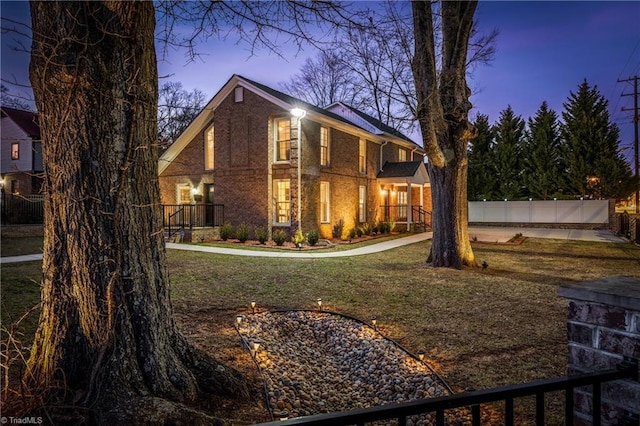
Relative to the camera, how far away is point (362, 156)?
67.7 feet

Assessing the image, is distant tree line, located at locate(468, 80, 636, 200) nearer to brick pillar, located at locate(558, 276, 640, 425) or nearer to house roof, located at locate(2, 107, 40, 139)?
brick pillar, located at locate(558, 276, 640, 425)

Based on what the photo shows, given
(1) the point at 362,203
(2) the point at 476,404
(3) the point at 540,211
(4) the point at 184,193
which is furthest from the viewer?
(3) the point at 540,211

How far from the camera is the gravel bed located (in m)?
3.43

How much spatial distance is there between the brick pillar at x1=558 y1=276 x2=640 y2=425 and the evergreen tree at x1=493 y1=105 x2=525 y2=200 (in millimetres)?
30647

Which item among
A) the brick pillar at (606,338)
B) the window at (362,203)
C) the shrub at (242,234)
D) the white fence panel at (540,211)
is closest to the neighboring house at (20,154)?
the shrub at (242,234)

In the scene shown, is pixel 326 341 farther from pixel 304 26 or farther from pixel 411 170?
pixel 411 170

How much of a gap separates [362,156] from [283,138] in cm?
556

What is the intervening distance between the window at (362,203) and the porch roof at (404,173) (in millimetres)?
1634

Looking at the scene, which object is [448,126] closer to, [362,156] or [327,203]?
[327,203]

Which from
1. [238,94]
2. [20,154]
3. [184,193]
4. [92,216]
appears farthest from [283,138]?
[20,154]

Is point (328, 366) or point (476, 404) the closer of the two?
point (476, 404)

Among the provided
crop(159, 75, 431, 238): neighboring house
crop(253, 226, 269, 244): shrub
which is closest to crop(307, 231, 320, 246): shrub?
crop(159, 75, 431, 238): neighboring house

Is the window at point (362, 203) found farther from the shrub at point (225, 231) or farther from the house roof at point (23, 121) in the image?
the house roof at point (23, 121)

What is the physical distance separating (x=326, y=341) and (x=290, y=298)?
1.74 metres
